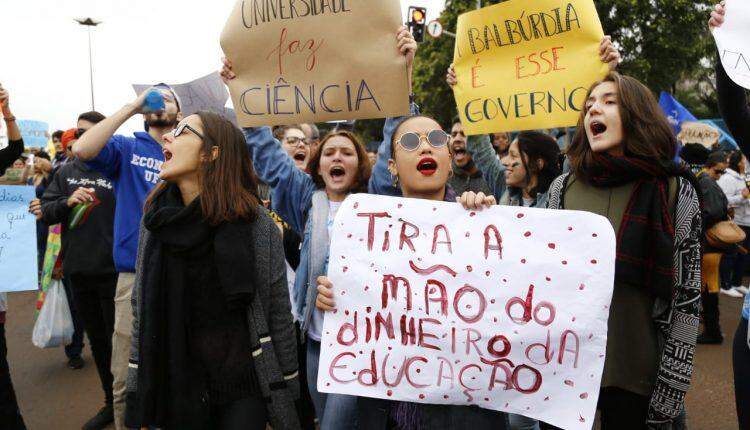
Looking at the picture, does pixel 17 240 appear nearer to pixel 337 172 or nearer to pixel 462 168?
pixel 337 172

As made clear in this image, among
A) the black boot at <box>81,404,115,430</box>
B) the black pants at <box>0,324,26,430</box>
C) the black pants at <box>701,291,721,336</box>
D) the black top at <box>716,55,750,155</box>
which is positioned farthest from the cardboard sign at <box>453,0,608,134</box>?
the black pants at <box>701,291,721,336</box>

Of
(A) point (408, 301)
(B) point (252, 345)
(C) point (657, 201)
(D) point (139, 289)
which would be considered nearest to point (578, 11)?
(C) point (657, 201)

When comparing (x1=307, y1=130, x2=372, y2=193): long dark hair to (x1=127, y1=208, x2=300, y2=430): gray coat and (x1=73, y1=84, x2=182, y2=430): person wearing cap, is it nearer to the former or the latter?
(x1=127, y1=208, x2=300, y2=430): gray coat

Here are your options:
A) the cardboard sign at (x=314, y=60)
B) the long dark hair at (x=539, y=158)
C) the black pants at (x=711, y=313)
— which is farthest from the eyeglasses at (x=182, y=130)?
the black pants at (x=711, y=313)

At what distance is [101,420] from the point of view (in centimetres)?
404

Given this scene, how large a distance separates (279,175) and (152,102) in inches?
40.7

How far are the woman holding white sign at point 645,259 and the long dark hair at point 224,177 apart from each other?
1400 millimetres

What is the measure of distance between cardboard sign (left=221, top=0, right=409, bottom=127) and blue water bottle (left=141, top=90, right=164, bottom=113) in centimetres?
69

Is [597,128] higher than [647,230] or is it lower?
higher

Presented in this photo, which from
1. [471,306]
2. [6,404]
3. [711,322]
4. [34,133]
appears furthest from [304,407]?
[34,133]

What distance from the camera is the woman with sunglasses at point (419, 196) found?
1.92 meters

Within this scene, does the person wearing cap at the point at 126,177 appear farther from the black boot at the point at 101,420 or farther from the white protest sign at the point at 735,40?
the white protest sign at the point at 735,40

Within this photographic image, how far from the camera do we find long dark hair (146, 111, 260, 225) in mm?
2229

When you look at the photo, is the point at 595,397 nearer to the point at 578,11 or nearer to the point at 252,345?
the point at 252,345
